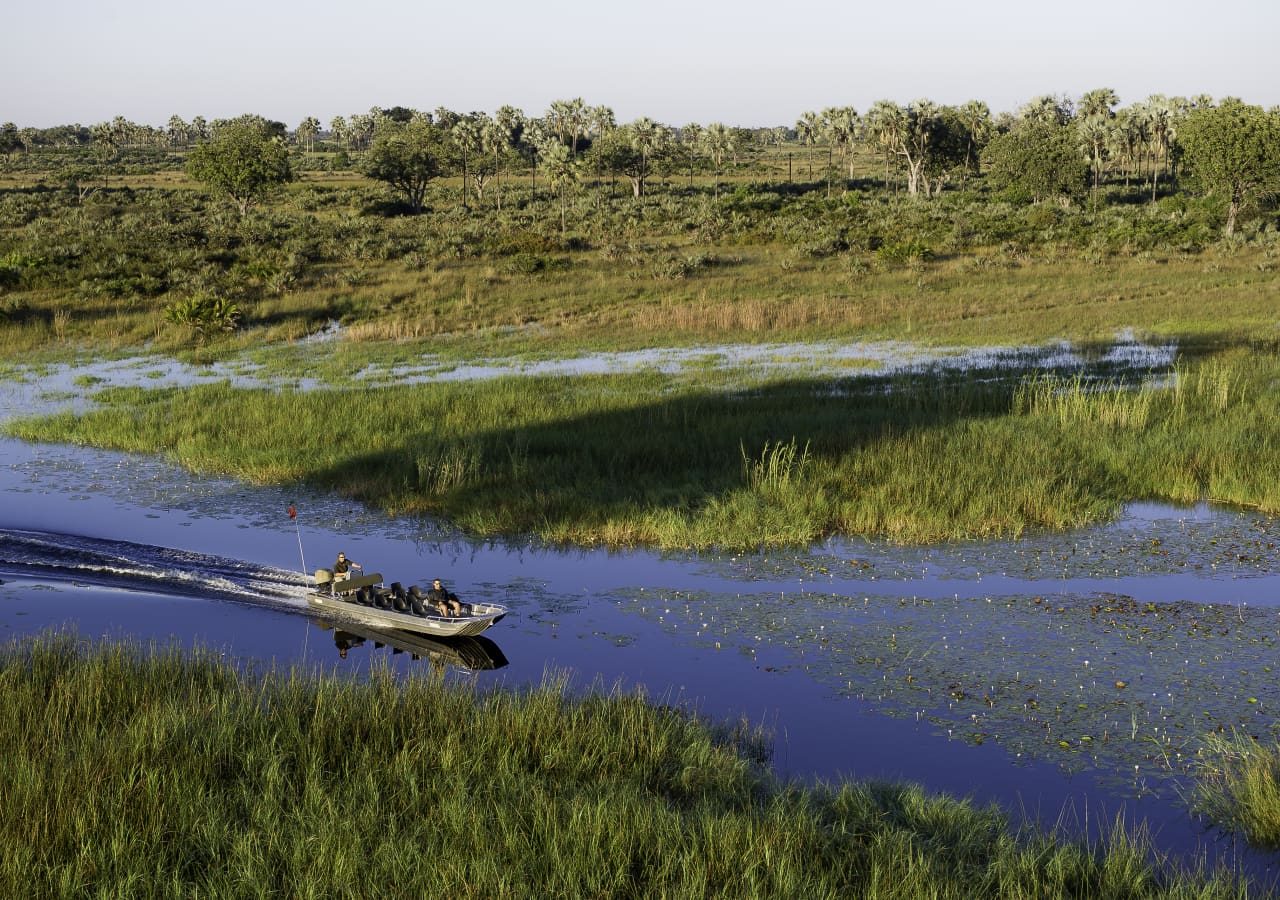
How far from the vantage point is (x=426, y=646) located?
1484 cm

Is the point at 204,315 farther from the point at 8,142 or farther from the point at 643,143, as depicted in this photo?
the point at 8,142

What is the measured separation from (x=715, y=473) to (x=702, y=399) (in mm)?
6259

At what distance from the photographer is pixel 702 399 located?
89.0ft

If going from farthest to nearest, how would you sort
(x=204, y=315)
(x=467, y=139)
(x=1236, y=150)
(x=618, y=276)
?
(x=467, y=139) → (x=1236, y=150) → (x=618, y=276) → (x=204, y=315)

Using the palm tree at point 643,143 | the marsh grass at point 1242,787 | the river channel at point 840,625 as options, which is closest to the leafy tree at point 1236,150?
the palm tree at point 643,143

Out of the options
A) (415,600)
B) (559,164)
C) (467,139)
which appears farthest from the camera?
(467,139)

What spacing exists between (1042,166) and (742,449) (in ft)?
292

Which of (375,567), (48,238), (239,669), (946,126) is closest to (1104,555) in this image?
(375,567)

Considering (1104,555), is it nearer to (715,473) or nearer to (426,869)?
(715,473)

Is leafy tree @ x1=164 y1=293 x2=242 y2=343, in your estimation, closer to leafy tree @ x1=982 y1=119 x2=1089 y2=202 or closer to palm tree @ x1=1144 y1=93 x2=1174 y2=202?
leafy tree @ x1=982 y1=119 x2=1089 y2=202

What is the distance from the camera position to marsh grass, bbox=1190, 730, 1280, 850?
929 cm

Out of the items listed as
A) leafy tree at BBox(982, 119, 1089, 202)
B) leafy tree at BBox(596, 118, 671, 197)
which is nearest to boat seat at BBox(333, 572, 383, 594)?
leafy tree at BBox(982, 119, 1089, 202)

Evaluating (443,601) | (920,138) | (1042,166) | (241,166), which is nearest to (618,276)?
(443,601)

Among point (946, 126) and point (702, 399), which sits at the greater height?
point (946, 126)
